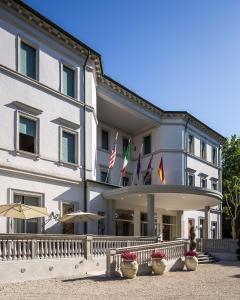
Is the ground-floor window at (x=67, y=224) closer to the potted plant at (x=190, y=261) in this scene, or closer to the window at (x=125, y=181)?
the potted plant at (x=190, y=261)

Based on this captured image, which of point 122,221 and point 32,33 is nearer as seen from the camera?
point 32,33

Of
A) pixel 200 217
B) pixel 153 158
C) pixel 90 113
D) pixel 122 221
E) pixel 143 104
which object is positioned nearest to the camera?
pixel 90 113

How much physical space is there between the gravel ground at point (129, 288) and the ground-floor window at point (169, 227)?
1590cm

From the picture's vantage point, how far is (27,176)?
19281mm

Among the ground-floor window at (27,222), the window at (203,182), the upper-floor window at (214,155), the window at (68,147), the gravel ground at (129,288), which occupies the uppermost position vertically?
the upper-floor window at (214,155)

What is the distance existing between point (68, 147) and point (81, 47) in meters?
5.65

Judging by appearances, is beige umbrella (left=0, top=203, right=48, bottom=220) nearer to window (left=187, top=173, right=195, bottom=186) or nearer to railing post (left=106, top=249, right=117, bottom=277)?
railing post (left=106, top=249, right=117, bottom=277)

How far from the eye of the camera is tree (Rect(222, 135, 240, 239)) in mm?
45781

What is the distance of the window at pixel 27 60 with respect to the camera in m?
19.9

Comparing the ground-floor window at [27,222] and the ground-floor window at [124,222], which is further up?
the ground-floor window at [27,222]

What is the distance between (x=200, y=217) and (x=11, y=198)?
2305cm

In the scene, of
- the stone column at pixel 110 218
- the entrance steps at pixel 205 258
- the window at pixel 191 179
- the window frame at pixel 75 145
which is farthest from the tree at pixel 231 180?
the window frame at pixel 75 145

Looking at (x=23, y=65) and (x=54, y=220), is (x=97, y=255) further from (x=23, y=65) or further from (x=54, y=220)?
(x=23, y=65)

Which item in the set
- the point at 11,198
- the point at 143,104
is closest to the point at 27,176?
the point at 11,198
